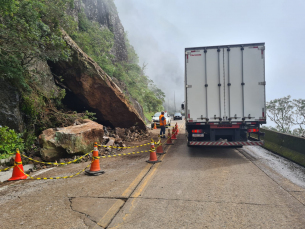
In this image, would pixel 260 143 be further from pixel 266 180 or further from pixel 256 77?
pixel 266 180

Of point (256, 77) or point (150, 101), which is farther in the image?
point (150, 101)

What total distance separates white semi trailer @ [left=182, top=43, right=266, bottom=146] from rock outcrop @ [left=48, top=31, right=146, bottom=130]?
5620 mm

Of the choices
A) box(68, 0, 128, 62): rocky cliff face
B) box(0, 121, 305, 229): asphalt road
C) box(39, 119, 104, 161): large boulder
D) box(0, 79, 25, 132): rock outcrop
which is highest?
box(68, 0, 128, 62): rocky cliff face

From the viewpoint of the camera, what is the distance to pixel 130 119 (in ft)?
48.5

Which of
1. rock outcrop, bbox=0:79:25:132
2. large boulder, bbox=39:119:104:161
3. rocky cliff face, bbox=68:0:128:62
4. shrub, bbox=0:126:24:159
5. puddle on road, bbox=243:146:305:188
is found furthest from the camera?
rocky cliff face, bbox=68:0:128:62

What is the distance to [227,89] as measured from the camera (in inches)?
355

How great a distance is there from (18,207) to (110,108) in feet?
31.9

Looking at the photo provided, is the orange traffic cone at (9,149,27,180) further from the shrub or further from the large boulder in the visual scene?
the large boulder

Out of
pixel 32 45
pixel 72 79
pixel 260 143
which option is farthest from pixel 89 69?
pixel 260 143

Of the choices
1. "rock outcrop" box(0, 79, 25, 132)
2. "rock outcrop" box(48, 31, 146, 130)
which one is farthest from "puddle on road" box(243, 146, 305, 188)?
"rock outcrop" box(0, 79, 25, 132)

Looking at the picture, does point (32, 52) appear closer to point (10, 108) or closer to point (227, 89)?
point (10, 108)

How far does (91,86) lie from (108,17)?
22910 millimetres

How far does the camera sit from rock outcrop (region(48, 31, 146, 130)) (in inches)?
483

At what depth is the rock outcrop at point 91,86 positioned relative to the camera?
40.2 ft
